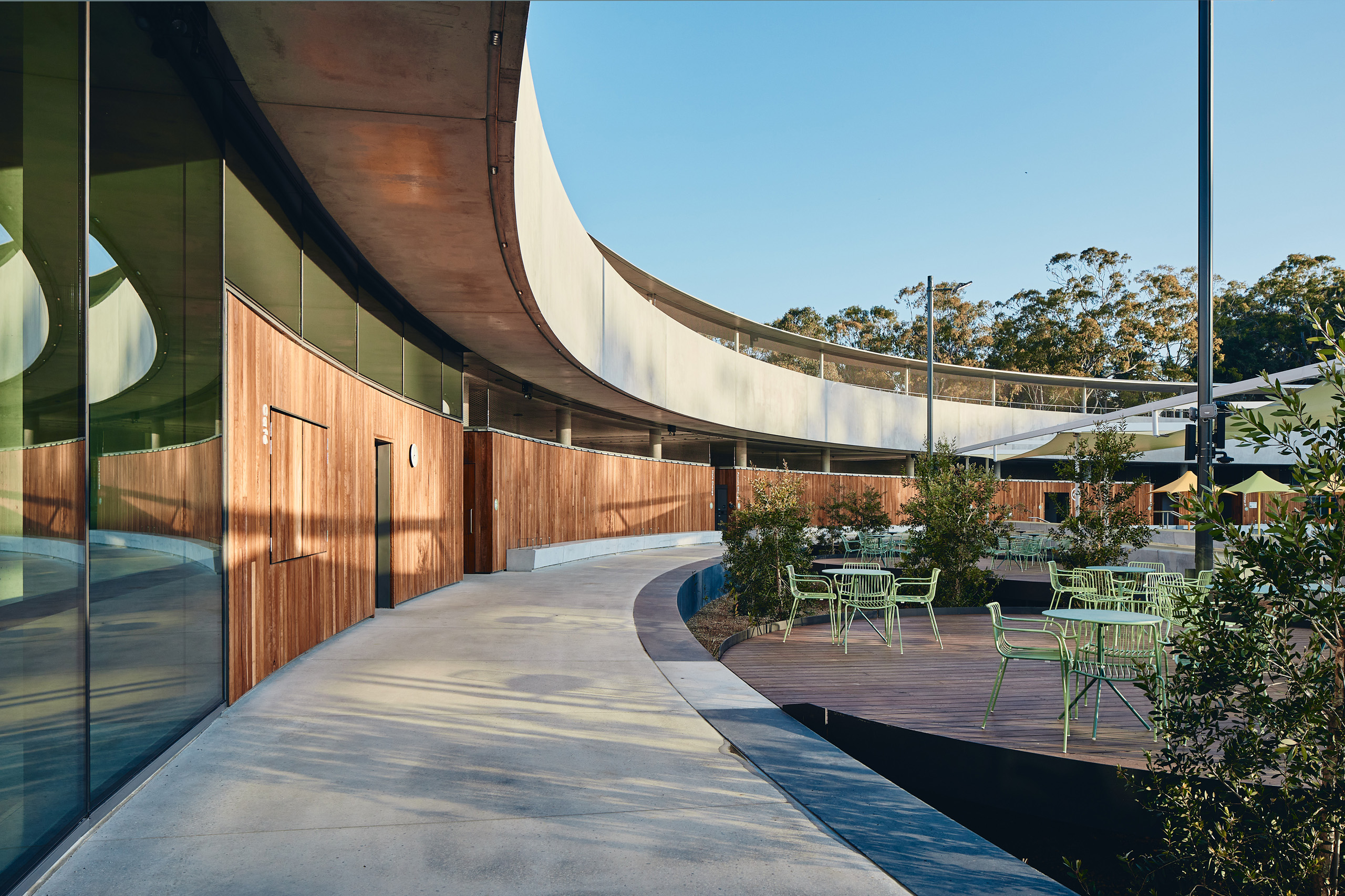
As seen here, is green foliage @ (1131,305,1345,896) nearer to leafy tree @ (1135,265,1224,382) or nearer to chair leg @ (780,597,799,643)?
chair leg @ (780,597,799,643)

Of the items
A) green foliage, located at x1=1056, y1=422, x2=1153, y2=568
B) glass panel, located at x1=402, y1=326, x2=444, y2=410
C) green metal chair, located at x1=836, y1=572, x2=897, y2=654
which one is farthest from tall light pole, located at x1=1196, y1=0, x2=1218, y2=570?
glass panel, located at x1=402, y1=326, x2=444, y2=410

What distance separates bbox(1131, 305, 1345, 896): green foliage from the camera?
2.71m

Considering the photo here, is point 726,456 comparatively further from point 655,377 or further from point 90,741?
point 90,741

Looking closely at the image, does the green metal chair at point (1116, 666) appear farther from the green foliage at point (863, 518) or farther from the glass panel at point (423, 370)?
the green foliage at point (863, 518)

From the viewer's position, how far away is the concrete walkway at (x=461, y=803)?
3096 mm

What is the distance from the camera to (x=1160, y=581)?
885 cm

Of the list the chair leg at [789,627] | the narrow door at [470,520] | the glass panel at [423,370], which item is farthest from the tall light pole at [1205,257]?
the narrow door at [470,520]

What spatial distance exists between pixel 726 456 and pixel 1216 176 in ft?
91.1

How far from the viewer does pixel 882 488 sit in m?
31.3

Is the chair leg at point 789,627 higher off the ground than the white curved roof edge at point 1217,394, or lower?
lower

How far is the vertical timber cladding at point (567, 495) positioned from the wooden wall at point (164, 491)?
29.6 feet

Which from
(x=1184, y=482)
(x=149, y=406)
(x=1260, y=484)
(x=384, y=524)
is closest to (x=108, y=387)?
(x=149, y=406)

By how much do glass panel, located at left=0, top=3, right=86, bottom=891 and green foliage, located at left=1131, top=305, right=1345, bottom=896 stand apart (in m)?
Result: 4.21

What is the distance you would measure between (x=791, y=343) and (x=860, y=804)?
27314 millimetres
